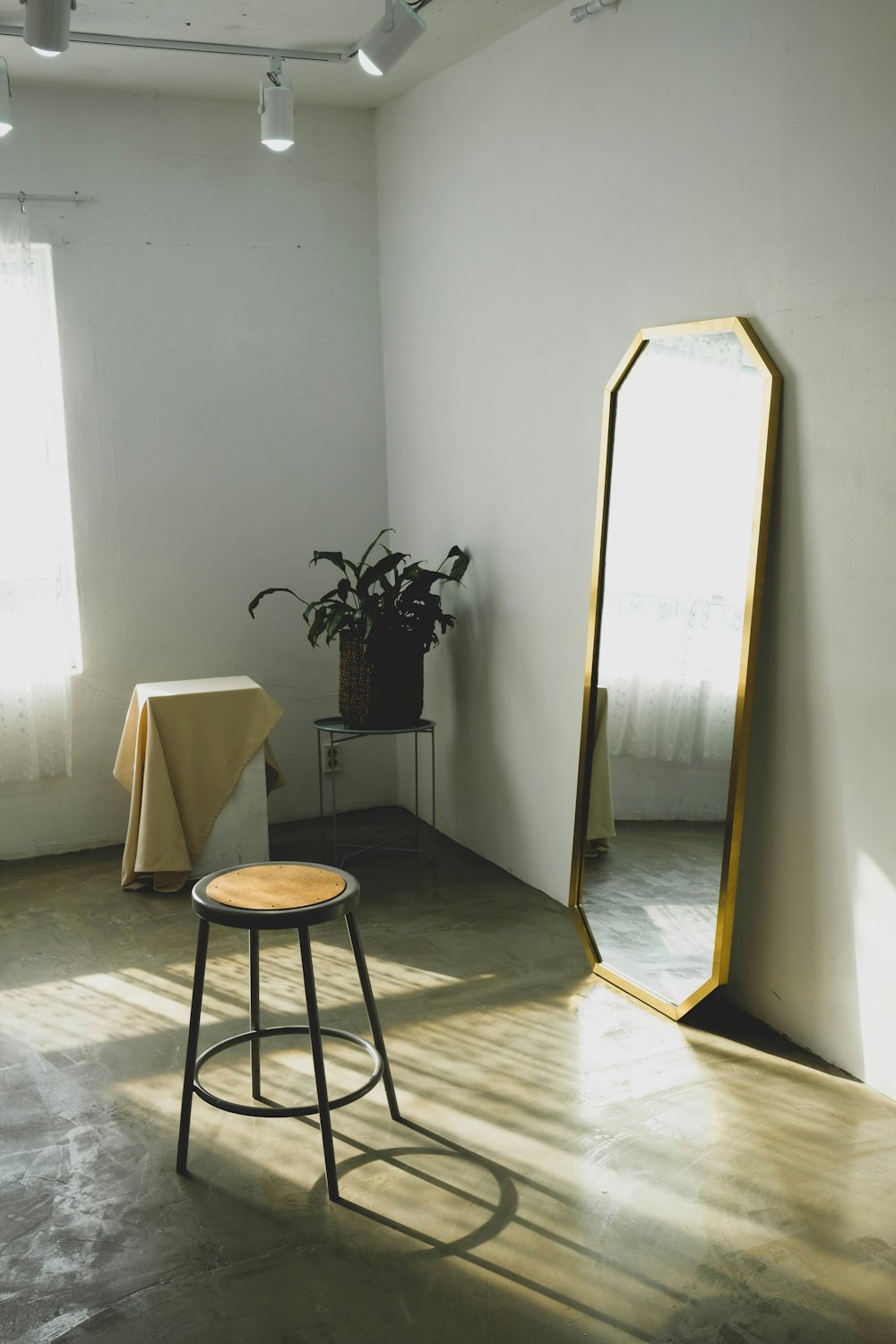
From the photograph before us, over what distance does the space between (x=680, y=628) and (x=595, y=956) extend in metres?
1.07

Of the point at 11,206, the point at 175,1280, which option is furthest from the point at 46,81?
the point at 175,1280

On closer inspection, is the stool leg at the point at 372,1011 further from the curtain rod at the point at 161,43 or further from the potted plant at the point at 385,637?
the curtain rod at the point at 161,43

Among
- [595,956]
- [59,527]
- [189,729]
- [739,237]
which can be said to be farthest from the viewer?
[59,527]

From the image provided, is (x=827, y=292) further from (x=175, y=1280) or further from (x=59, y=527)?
(x=59, y=527)

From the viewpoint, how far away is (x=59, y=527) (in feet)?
15.6

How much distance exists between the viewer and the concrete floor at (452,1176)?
7.05 feet

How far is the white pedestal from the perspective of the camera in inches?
178

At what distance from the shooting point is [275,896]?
2.52 m

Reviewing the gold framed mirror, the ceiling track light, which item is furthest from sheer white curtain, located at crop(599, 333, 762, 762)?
the ceiling track light

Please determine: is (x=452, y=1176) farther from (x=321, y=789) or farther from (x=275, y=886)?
(x=321, y=789)

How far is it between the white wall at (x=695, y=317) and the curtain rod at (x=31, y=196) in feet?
4.30

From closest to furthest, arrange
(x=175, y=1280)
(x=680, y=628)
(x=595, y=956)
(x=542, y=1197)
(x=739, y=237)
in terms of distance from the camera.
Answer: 1. (x=175, y=1280)
2. (x=542, y=1197)
3. (x=739, y=237)
4. (x=680, y=628)
5. (x=595, y=956)

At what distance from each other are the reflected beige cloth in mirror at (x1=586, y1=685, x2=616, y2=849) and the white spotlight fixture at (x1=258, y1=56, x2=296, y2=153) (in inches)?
83.3

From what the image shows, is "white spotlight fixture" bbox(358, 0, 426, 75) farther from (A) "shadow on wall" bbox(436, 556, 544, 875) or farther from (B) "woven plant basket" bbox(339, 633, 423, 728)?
(B) "woven plant basket" bbox(339, 633, 423, 728)
